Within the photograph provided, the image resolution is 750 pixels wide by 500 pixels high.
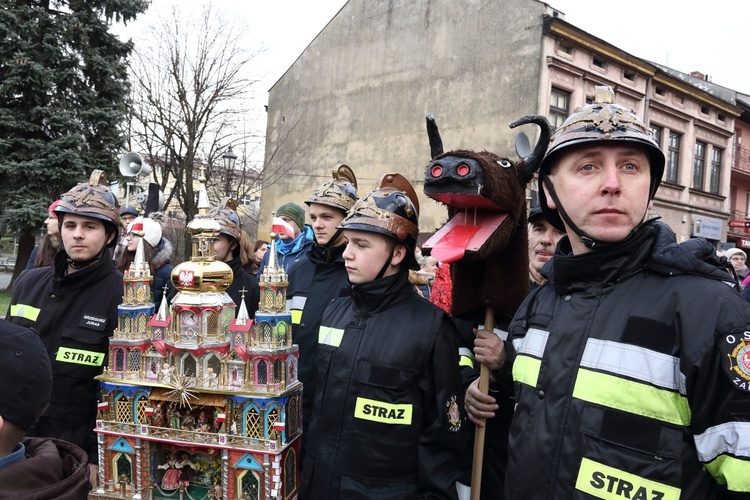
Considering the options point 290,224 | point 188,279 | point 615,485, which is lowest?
point 615,485

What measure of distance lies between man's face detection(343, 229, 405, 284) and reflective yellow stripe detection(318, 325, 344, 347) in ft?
1.06

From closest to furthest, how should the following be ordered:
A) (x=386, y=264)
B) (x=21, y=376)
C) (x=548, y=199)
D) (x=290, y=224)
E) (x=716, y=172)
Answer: (x=21, y=376), (x=548, y=199), (x=386, y=264), (x=290, y=224), (x=716, y=172)

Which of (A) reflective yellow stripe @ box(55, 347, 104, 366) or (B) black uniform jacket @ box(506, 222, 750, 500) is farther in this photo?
(A) reflective yellow stripe @ box(55, 347, 104, 366)

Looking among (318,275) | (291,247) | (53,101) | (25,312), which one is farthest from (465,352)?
(53,101)

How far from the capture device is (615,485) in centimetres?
178

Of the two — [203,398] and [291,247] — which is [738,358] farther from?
[291,247]

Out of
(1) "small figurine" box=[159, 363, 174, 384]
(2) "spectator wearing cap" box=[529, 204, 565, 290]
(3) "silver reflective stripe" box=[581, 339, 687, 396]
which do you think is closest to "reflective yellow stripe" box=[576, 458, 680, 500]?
(3) "silver reflective stripe" box=[581, 339, 687, 396]

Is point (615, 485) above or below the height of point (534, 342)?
below

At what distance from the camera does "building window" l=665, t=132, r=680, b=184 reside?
851 inches

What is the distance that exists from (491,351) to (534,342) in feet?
2.25

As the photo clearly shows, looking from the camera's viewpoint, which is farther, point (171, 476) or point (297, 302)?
point (297, 302)

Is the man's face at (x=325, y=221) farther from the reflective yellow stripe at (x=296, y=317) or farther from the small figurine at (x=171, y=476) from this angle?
the small figurine at (x=171, y=476)

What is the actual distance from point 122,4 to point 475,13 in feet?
42.2

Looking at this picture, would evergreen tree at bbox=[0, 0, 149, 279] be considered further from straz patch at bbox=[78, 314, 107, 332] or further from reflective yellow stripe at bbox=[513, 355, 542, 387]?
reflective yellow stripe at bbox=[513, 355, 542, 387]
